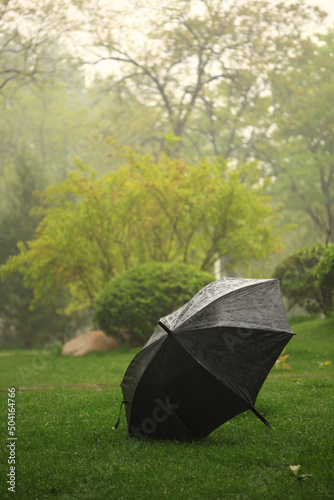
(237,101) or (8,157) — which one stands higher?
(237,101)

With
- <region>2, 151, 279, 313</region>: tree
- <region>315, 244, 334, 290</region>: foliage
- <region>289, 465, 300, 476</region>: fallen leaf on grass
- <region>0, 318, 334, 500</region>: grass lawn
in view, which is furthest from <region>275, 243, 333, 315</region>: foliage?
<region>289, 465, 300, 476</region>: fallen leaf on grass

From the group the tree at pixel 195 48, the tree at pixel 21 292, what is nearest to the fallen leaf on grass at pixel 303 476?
the tree at pixel 21 292

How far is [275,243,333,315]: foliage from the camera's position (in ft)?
45.7

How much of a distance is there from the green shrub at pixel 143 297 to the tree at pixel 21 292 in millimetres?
8154

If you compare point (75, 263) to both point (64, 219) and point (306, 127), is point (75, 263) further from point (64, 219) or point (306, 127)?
point (306, 127)

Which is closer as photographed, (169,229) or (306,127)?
(169,229)

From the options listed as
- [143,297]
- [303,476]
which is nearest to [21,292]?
[143,297]

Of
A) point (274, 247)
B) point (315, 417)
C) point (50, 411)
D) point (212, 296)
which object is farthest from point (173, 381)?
point (274, 247)

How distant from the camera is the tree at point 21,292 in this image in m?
21.0

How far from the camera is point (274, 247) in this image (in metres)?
16.8

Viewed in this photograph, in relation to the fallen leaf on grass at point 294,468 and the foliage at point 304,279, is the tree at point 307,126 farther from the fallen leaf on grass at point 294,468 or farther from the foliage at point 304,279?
the fallen leaf on grass at point 294,468

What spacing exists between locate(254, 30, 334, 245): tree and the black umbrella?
21.8 metres

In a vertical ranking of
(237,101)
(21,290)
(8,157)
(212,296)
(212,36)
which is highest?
(212,36)

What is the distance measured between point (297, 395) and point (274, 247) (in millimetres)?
11239
